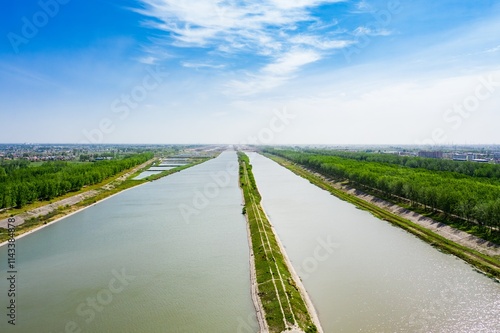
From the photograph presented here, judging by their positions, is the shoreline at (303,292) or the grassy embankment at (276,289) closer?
the grassy embankment at (276,289)

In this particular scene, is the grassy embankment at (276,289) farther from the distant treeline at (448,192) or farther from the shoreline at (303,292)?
the distant treeline at (448,192)

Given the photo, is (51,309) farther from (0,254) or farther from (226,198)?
(226,198)

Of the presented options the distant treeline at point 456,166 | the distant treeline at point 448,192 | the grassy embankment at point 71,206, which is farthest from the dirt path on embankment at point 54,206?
the distant treeline at point 456,166

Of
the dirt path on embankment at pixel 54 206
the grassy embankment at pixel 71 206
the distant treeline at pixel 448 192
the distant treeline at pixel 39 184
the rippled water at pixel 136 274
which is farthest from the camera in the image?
the distant treeline at pixel 39 184

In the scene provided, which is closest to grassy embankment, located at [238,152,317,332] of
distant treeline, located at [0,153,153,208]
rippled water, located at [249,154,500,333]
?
rippled water, located at [249,154,500,333]

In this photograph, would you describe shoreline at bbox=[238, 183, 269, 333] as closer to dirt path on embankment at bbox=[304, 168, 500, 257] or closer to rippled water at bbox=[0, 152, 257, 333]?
rippled water at bbox=[0, 152, 257, 333]

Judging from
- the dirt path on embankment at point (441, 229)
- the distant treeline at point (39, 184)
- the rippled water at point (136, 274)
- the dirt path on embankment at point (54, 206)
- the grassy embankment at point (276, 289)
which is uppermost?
the distant treeline at point (39, 184)

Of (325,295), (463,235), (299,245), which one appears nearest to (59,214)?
(299,245)
